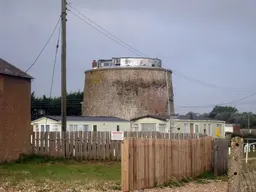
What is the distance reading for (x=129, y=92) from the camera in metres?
68.6

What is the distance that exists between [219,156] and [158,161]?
724cm

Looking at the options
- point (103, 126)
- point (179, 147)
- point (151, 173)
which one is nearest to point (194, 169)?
point (179, 147)

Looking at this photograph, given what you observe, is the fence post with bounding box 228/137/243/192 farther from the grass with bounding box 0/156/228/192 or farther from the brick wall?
the brick wall

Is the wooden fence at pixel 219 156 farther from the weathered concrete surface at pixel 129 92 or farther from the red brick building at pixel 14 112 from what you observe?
the weathered concrete surface at pixel 129 92

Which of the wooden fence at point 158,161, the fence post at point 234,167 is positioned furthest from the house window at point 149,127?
the fence post at point 234,167

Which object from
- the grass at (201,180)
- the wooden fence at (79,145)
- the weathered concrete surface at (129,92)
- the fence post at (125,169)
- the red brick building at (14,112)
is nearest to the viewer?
the fence post at (125,169)

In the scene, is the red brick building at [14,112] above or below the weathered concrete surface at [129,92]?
below

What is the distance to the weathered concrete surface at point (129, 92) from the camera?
68.1 metres

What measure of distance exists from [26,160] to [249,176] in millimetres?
16155

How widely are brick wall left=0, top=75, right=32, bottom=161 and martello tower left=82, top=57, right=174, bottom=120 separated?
1526 inches

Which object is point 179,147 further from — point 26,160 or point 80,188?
point 26,160

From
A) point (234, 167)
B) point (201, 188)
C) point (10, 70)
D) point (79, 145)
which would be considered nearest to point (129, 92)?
point (79, 145)

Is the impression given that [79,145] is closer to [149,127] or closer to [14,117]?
[14,117]

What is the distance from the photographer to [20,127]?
92.5ft
